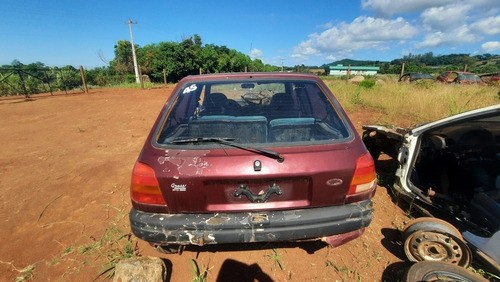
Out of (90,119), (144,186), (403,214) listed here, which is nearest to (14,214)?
(144,186)

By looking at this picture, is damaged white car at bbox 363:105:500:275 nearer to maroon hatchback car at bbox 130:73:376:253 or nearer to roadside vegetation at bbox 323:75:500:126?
maroon hatchback car at bbox 130:73:376:253

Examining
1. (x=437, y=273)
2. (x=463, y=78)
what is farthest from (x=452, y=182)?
(x=463, y=78)

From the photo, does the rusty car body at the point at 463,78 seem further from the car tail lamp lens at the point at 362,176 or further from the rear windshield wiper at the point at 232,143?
the rear windshield wiper at the point at 232,143

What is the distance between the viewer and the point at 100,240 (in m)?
2.71

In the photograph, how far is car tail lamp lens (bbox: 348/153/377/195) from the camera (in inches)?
73.7

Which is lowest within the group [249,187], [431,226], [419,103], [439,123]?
[431,226]

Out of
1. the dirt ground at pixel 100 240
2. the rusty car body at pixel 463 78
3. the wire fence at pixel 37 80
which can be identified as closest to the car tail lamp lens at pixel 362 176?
the dirt ground at pixel 100 240

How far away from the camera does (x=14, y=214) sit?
325 cm

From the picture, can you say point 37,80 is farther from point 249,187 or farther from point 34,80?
point 249,187

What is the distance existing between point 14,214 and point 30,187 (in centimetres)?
77

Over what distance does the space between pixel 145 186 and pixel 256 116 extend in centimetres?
102

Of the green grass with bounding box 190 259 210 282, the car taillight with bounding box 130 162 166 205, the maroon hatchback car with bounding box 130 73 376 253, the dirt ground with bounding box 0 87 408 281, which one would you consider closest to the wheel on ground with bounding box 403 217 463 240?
the dirt ground with bounding box 0 87 408 281

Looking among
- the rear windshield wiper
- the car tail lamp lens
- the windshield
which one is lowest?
the car tail lamp lens

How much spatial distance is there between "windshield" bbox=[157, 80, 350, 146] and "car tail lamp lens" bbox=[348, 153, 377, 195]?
233 mm
